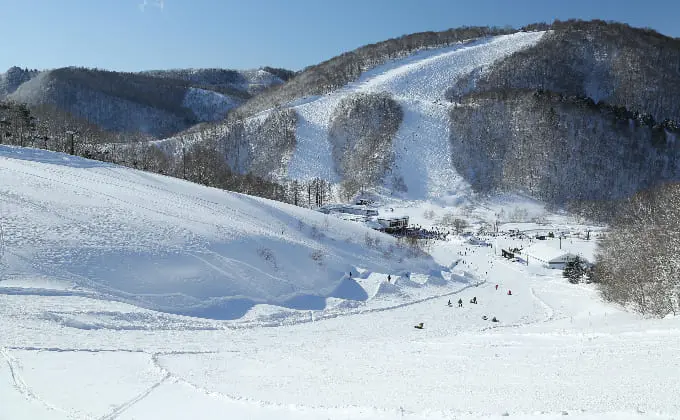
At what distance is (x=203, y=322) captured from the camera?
23.9 metres

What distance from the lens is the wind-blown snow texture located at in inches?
4749

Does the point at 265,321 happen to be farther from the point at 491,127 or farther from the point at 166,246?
the point at 491,127

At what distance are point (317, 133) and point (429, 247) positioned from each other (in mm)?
86107

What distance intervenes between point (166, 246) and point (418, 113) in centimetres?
12197

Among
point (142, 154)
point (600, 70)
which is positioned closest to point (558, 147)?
point (600, 70)

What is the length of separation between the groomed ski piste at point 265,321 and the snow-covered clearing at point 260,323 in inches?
3.8

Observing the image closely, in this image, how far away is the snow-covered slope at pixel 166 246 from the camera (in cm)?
2600

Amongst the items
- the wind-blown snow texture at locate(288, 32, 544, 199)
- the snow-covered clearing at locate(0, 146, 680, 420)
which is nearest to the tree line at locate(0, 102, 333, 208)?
the wind-blown snow texture at locate(288, 32, 544, 199)

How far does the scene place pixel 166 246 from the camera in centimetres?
3097

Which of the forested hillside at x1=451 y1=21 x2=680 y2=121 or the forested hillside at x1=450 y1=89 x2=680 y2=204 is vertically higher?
the forested hillside at x1=451 y1=21 x2=680 y2=121

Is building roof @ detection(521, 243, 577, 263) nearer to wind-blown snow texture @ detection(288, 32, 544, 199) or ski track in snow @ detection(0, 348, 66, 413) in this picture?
wind-blown snow texture @ detection(288, 32, 544, 199)

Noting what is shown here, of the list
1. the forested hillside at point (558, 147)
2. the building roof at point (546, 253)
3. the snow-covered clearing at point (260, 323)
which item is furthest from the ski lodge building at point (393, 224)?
the forested hillside at point (558, 147)

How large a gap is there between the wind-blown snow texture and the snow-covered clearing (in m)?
67.4

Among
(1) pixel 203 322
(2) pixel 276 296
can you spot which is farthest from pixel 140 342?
(2) pixel 276 296
